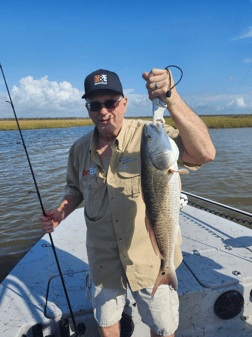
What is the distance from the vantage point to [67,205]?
102 inches

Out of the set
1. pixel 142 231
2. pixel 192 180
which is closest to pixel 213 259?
pixel 142 231

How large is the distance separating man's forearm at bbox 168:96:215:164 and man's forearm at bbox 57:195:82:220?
1533mm

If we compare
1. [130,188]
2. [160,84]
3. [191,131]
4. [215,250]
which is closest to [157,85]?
[160,84]

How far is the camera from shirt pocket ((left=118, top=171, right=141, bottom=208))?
196 centimetres

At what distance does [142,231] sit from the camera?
78.6 inches

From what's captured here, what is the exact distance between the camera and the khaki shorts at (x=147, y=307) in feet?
6.64

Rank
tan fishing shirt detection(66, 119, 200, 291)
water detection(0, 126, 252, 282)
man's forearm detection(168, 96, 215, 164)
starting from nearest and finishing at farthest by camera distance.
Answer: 1. man's forearm detection(168, 96, 215, 164)
2. tan fishing shirt detection(66, 119, 200, 291)
3. water detection(0, 126, 252, 282)

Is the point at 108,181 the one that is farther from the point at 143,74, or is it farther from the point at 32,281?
the point at 32,281

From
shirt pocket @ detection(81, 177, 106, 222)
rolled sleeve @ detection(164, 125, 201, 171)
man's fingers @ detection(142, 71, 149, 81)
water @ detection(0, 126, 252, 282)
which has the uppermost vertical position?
man's fingers @ detection(142, 71, 149, 81)

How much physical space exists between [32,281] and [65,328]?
Result: 106cm

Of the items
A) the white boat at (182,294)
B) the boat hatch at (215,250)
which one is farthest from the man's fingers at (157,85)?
the boat hatch at (215,250)

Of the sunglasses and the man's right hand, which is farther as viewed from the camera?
the man's right hand

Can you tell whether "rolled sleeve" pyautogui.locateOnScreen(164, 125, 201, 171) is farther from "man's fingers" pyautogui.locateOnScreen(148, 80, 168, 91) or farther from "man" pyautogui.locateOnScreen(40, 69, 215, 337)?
"man's fingers" pyautogui.locateOnScreen(148, 80, 168, 91)

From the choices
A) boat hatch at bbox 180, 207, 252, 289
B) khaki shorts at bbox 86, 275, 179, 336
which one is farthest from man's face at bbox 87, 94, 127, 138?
boat hatch at bbox 180, 207, 252, 289
